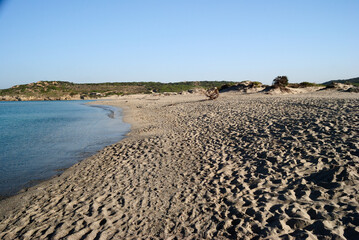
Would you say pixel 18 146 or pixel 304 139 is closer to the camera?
pixel 304 139

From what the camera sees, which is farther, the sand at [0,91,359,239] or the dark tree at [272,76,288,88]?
the dark tree at [272,76,288,88]

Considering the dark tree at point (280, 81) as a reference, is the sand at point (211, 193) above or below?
below

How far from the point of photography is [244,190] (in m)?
5.29

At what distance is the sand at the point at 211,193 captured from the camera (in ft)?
13.1

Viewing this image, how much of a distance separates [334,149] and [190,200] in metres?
4.79

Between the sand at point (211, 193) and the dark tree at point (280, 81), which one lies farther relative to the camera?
the dark tree at point (280, 81)

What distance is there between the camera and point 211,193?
5367mm

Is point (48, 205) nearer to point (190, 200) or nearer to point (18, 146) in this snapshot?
point (190, 200)

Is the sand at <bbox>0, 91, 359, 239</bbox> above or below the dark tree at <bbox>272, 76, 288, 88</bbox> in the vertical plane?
below

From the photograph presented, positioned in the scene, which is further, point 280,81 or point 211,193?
point 280,81

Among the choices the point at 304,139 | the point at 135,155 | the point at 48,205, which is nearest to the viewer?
the point at 48,205

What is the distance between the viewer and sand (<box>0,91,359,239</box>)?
13.1 feet

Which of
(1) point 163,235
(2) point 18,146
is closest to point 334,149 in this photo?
(1) point 163,235

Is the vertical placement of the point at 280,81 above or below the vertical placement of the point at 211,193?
above
